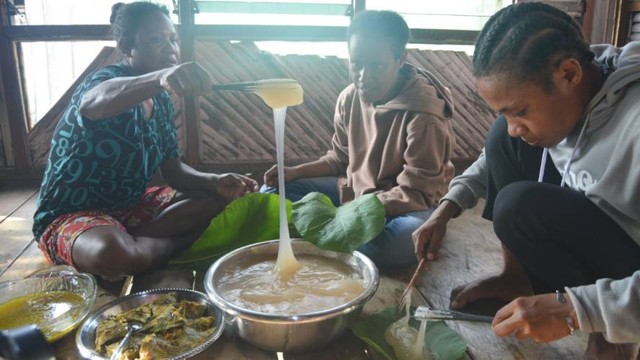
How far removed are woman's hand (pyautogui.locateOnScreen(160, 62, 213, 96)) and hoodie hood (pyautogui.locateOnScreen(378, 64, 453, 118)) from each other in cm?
87

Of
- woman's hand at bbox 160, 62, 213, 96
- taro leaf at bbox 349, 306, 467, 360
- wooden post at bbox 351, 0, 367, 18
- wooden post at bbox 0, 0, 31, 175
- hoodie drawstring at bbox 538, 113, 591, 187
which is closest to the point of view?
hoodie drawstring at bbox 538, 113, 591, 187

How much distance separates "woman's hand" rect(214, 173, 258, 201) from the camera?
2.32 meters

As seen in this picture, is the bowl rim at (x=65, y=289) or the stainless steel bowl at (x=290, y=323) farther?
the bowl rim at (x=65, y=289)

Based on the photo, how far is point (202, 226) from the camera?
2328 mm

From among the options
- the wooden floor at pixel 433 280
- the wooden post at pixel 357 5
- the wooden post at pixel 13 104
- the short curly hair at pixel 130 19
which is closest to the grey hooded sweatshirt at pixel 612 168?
the wooden floor at pixel 433 280

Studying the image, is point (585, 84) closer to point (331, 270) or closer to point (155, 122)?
point (331, 270)

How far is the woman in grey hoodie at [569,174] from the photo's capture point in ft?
3.51

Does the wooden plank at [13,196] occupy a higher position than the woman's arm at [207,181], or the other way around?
the woman's arm at [207,181]

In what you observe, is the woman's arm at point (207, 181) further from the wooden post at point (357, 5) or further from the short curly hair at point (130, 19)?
the wooden post at point (357, 5)

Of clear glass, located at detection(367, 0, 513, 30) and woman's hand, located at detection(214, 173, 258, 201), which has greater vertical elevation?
clear glass, located at detection(367, 0, 513, 30)

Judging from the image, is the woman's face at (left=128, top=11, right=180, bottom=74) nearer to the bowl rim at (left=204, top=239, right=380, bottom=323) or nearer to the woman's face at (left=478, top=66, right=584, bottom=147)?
the bowl rim at (left=204, top=239, right=380, bottom=323)

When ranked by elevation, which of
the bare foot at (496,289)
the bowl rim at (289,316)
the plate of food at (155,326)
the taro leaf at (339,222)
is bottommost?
the bare foot at (496,289)

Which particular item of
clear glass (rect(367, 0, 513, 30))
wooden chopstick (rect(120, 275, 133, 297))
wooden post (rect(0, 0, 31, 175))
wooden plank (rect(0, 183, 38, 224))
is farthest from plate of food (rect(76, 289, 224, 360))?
clear glass (rect(367, 0, 513, 30))

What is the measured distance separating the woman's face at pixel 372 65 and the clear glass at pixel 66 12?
6.59ft
